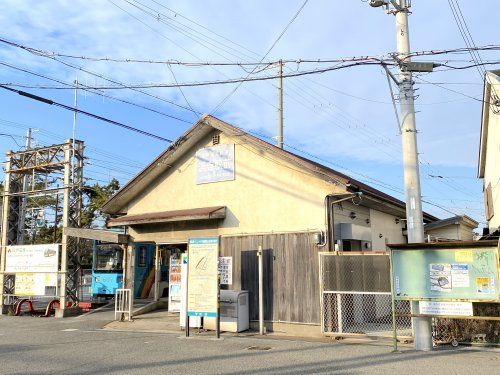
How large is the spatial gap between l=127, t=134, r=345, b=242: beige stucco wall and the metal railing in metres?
1.93

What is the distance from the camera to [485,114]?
822 inches

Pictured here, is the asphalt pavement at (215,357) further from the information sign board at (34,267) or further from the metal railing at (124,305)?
the information sign board at (34,267)

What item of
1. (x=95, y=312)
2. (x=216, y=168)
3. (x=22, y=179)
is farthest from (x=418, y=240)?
(x=22, y=179)

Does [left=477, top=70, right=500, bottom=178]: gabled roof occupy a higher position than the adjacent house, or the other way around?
[left=477, top=70, right=500, bottom=178]: gabled roof

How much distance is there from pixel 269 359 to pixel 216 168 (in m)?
7.20

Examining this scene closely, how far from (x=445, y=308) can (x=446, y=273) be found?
69 centimetres

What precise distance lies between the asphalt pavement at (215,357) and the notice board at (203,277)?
2.52ft

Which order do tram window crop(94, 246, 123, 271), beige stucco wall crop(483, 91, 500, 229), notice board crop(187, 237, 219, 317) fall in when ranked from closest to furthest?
notice board crop(187, 237, 219, 317) < beige stucco wall crop(483, 91, 500, 229) < tram window crop(94, 246, 123, 271)

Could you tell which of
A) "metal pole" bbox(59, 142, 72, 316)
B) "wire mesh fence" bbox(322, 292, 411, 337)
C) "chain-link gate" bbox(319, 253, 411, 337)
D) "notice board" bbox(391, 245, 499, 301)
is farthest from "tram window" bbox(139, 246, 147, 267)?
"notice board" bbox(391, 245, 499, 301)

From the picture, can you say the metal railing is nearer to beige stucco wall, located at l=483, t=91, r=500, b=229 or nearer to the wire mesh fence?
the wire mesh fence

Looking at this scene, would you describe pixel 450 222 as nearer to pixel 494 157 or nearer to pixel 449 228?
pixel 449 228

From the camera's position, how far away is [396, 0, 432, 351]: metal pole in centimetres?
973

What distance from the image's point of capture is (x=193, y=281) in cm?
1221

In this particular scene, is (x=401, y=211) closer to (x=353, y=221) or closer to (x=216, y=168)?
(x=353, y=221)
